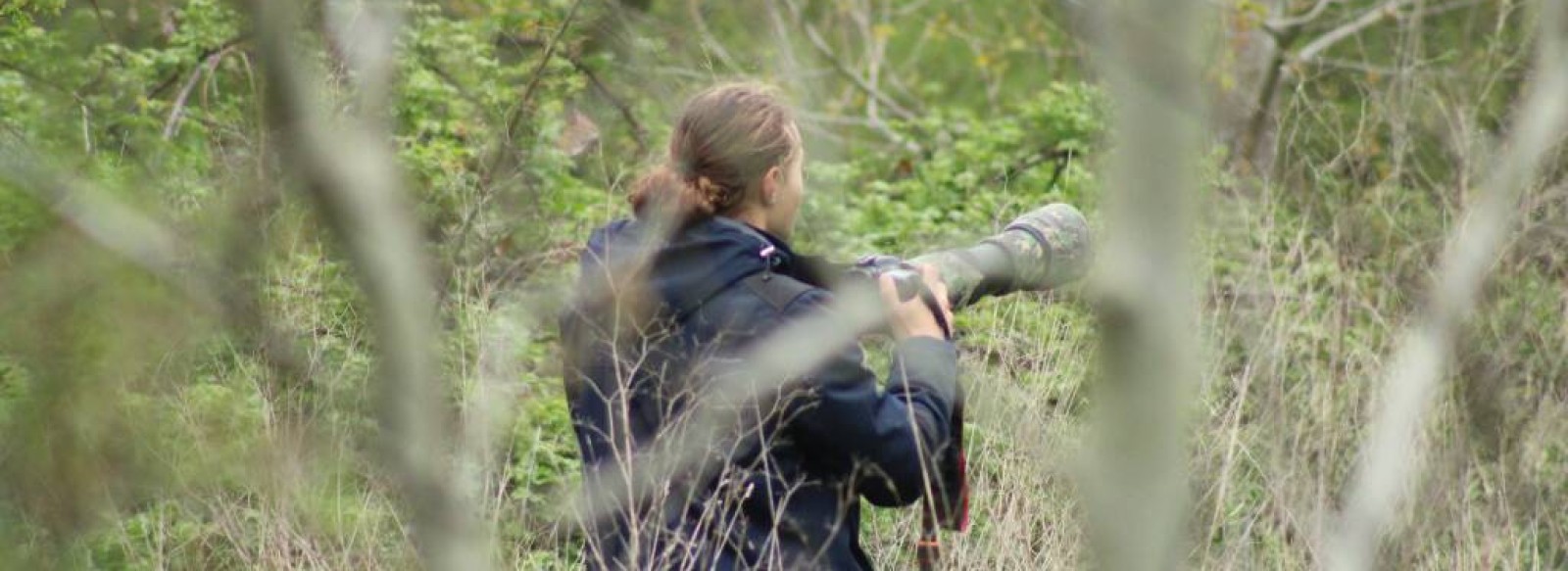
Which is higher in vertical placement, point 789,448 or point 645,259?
point 645,259

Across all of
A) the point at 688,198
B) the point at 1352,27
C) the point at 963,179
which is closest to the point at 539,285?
the point at 688,198

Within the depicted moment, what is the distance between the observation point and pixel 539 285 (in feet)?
15.6

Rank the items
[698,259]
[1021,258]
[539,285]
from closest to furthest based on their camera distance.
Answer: [698,259]
[1021,258]
[539,285]

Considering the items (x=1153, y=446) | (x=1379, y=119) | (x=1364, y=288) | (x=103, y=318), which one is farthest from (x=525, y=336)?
(x=1153, y=446)

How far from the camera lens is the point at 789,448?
9.45ft

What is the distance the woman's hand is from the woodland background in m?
0.42

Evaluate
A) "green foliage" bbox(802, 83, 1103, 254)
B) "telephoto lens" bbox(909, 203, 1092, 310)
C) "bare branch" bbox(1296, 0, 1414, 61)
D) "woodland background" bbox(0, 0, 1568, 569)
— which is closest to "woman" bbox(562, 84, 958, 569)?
"telephoto lens" bbox(909, 203, 1092, 310)

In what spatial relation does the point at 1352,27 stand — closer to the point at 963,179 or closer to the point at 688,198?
the point at 963,179

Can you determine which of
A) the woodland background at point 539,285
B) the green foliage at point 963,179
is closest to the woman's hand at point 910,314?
the woodland background at point 539,285

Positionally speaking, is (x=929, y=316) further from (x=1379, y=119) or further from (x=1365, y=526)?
(x=1379, y=119)

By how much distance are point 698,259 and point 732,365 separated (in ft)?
0.59

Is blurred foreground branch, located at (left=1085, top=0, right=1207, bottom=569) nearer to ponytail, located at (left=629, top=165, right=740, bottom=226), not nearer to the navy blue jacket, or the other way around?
the navy blue jacket

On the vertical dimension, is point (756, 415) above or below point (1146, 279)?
below

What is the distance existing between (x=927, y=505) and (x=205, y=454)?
1578 mm
